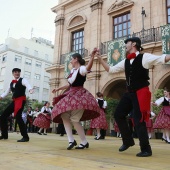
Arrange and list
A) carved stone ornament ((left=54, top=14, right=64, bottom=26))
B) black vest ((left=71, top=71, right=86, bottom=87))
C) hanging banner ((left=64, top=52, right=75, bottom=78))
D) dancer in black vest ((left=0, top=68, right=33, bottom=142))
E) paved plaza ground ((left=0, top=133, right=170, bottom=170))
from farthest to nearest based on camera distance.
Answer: carved stone ornament ((left=54, top=14, right=64, bottom=26)), hanging banner ((left=64, top=52, right=75, bottom=78)), dancer in black vest ((left=0, top=68, right=33, bottom=142)), black vest ((left=71, top=71, right=86, bottom=87)), paved plaza ground ((left=0, top=133, right=170, bottom=170))

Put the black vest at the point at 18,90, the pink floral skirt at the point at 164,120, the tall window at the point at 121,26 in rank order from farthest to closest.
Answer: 1. the tall window at the point at 121,26
2. the pink floral skirt at the point at 164,120
3. the black vest at the point at 18,90

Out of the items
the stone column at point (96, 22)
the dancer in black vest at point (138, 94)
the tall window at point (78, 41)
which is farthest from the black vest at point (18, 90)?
the tall window at point (78, 41)

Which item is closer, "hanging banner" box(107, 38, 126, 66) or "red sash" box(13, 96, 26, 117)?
"red sash" box(13, 96, 26, 117)

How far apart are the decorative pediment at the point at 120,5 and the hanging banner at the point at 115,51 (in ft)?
7.84

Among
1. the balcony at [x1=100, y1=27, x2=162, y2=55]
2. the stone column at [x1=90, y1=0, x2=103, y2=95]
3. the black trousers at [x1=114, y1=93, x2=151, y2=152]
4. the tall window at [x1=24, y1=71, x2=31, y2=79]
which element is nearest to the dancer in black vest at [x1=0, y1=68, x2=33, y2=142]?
the black trousers at [x1=114, y1=93, x2=151, y2=152]

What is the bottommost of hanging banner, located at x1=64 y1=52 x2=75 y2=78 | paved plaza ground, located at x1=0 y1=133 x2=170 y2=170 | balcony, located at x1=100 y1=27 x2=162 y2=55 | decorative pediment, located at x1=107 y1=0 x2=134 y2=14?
paved plaza ground, located at x1=0 y1=133 x2=170 y2=170

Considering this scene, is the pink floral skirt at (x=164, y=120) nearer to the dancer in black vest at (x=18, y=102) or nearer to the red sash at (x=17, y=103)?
the dancer in black vest at (x=18, y=102)

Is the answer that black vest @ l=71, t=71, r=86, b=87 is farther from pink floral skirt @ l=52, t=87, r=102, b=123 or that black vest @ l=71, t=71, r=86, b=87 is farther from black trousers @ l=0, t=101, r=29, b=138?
black trousers @ l=0, t=101, r=29, b=138

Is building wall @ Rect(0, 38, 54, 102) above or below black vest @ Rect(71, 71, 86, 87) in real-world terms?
above

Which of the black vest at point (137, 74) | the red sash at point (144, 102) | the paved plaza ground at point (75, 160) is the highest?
the black vest at point (137, 74)

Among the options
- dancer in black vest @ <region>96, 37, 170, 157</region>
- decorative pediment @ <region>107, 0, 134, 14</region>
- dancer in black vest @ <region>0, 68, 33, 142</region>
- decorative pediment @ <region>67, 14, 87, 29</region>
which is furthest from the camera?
decorative pediment @ <region>67, 14, 87, 29</region>

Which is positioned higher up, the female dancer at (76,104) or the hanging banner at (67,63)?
the hanging banner at (67,63)

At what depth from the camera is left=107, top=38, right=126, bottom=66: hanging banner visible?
12828mm

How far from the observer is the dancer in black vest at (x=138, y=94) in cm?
306
